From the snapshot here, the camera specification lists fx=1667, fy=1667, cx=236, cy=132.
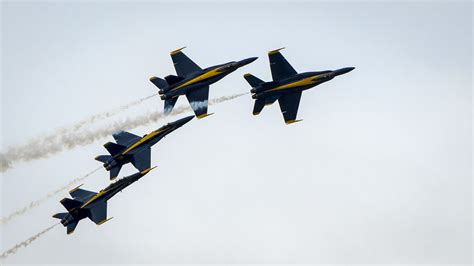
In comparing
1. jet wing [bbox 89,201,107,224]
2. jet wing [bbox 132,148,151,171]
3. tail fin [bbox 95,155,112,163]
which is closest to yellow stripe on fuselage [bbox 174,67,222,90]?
jet wing [bbox 132,148,151,171]

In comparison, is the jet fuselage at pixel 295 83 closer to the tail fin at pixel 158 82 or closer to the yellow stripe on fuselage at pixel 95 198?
the tail fin at pixel 158 82

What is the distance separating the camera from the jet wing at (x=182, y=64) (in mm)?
162125

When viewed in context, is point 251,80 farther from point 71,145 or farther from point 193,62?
point 71,145

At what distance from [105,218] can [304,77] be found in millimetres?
23582

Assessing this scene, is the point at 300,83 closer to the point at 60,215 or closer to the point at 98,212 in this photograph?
the point at 98,212

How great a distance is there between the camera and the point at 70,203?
162m

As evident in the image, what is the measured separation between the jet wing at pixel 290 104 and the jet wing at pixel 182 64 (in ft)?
28.8

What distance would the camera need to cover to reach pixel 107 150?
161 metres

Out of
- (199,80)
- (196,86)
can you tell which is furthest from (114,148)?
(199,80)

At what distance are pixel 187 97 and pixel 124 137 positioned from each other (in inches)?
311

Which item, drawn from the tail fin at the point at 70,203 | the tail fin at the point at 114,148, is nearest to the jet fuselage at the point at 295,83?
the tail fin at the point at 114,148

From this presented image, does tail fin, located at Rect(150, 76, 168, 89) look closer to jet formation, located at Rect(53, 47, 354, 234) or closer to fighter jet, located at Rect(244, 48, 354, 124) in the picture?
jet formation, located at Rect(53, 47, 354, 234)

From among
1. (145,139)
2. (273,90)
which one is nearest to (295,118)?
(273,90)

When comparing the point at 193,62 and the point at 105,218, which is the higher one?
the point at 193,62
